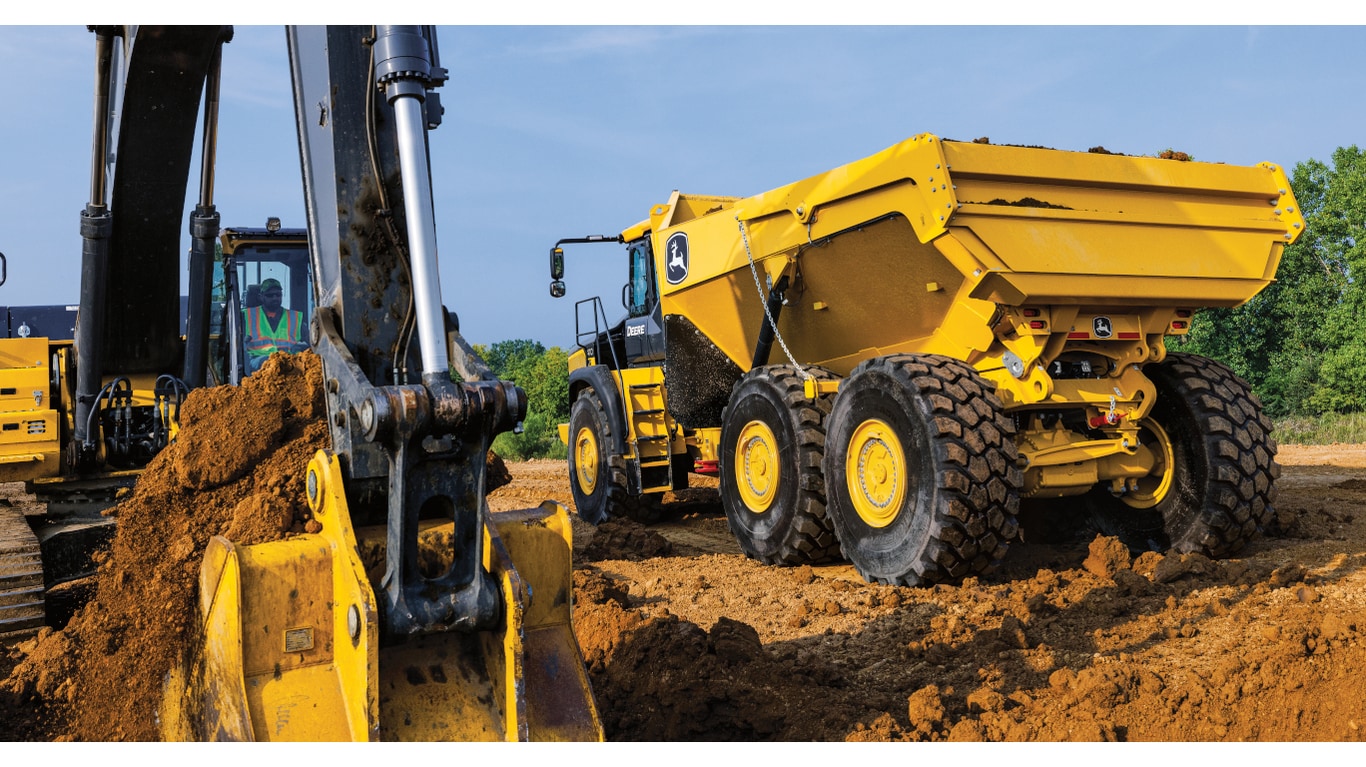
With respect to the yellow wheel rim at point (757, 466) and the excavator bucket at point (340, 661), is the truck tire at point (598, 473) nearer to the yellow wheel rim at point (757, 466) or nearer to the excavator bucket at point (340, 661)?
the yellow wheel rim at point (757, 466)

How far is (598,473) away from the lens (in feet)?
30.5

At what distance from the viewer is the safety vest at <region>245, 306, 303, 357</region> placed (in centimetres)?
672

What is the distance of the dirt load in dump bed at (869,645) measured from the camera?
3320 mm

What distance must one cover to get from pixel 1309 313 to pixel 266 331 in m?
28.8

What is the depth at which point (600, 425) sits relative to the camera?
9.25 meters

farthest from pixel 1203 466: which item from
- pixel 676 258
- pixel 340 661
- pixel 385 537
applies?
pixel 340 661

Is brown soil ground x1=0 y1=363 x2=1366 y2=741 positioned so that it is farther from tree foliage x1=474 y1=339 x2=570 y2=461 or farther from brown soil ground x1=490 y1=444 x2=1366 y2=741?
tree foliage x1=474 y1=339 x2=570 y2=461

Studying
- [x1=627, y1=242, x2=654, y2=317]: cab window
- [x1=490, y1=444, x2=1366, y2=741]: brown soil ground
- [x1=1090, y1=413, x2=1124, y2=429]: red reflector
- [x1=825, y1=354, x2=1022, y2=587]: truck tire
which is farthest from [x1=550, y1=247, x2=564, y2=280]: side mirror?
[x1=1090, y1=413, x2=1124, y2=429]: red reflector

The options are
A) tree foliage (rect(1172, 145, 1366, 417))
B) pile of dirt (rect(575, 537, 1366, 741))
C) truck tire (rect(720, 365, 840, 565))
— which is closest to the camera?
pile of dirt (rect(575, 537, 1366, 741))

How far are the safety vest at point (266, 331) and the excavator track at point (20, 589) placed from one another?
6.56 ft

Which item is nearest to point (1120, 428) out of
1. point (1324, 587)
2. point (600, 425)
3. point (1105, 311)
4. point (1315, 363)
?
point (1105, 311)

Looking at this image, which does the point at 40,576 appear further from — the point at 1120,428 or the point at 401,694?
the point at 1120,428

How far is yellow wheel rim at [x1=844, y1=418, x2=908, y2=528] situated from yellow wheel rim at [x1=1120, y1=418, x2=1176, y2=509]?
1.63 m

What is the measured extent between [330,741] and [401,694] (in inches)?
8.4
